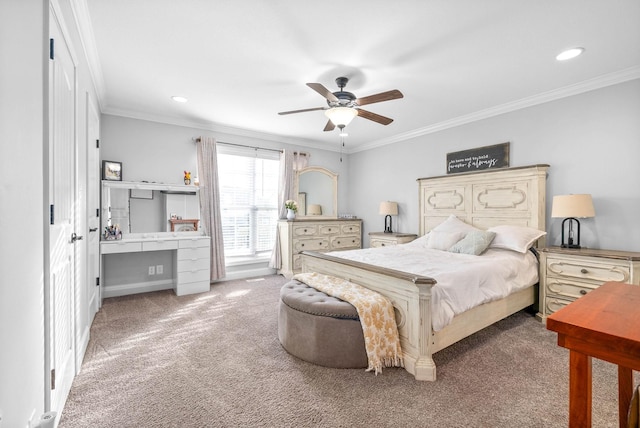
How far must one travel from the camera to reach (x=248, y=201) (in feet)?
17.2

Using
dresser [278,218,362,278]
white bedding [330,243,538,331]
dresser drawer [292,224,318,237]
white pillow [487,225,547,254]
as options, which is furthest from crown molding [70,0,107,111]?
white pillow [487,225,547,254]

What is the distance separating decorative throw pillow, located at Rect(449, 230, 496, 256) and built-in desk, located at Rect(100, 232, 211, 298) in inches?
135

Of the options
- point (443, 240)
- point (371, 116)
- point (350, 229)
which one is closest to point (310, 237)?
point (350, 229)

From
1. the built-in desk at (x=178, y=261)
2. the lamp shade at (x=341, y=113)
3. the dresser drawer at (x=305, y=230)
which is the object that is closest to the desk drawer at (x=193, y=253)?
→ the built-in desk at (x=178, y=261)

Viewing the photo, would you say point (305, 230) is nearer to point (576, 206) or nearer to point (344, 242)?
point (344, 242)

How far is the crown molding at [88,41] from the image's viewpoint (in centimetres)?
202

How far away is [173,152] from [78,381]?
129 inches

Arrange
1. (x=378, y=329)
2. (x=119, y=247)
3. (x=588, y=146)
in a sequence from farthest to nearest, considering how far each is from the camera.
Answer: (x=119, y=247) < (x=588, y=146) < (x=378, y=329)

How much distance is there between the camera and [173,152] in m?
4.48

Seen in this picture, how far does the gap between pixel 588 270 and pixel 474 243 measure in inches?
39.7

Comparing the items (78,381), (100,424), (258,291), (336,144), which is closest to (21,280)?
(100,424)

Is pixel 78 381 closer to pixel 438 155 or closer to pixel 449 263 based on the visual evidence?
pixel 449 263

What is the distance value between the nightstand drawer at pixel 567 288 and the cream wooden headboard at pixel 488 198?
0.57 meters

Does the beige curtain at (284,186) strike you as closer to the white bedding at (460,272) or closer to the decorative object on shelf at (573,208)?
the white bedding at (460,272)
